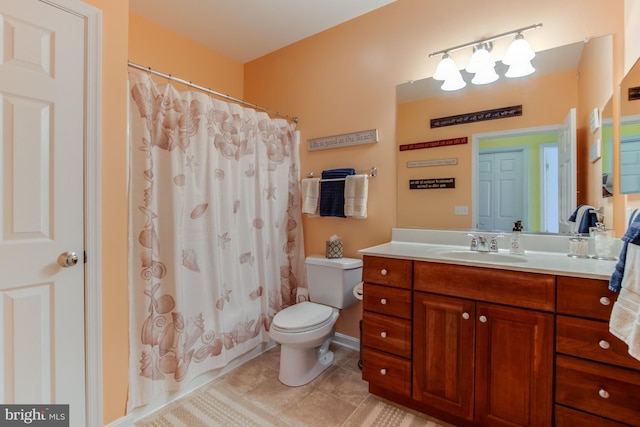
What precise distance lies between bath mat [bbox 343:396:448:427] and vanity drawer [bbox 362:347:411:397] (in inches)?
4.9

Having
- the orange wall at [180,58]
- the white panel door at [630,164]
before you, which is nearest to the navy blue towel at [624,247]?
the white panel door at [630,164]

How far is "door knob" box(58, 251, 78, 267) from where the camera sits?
1.29m

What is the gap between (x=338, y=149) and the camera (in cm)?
238

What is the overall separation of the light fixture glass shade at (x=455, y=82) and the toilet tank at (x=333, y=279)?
1.35 m

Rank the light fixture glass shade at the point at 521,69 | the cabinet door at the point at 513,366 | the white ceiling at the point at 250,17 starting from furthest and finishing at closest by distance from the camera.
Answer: the white ceiling at the point at 250,17 < the light fixture glass shade at the point at 521,69 < the cabinet door at the point at 513,366

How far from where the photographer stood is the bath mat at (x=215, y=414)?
1.55 meters

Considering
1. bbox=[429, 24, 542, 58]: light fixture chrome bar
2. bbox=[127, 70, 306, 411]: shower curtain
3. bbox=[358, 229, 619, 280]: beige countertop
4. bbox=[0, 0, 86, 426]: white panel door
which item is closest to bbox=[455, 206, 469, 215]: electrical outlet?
bbox=[358, 229, 619, 280]: beige countertop

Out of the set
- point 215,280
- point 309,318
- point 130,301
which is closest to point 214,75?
point 215,280

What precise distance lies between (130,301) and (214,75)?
6.95 feet

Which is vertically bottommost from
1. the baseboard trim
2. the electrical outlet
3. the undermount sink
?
the baseboard trim

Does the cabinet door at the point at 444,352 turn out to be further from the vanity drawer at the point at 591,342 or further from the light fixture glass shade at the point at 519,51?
the light fixture glass shade at the point at 519,51

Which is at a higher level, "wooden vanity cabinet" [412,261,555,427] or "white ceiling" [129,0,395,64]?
"white ceiling" [129,0,395,64]

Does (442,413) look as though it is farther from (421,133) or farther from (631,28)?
(631,28)

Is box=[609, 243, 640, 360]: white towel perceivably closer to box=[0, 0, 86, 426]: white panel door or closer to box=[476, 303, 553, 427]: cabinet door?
box=[476, 303, 553, 427]: cabinet door
